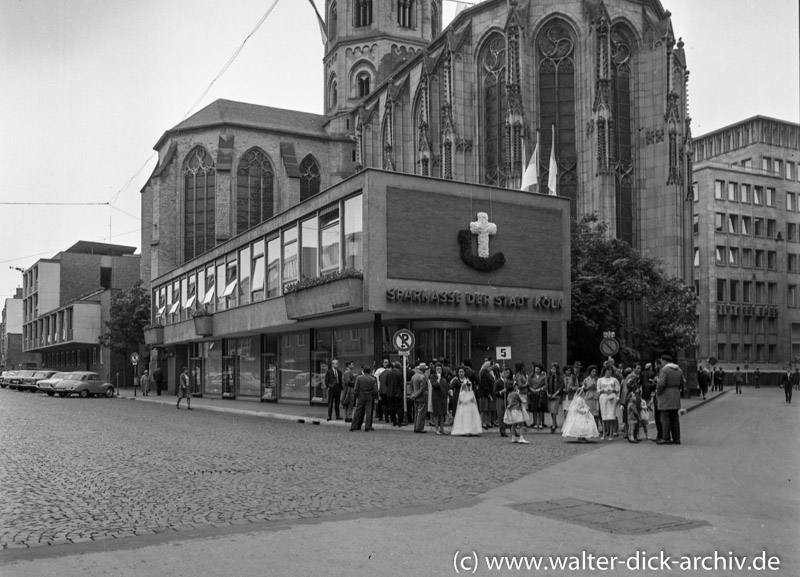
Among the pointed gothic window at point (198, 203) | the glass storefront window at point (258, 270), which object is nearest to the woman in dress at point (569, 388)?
the glass storefront window at point (258, 270)

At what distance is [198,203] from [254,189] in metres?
4.79

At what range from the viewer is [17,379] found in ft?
194

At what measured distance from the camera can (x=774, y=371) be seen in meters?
75.3

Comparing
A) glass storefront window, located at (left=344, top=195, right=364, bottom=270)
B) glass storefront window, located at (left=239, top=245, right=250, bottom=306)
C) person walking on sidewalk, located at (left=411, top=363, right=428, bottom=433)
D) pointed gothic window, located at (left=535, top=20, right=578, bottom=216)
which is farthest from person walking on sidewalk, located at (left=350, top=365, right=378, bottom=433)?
pointed gothic window, located at (left=535, top=20, right=578, bottom=216)

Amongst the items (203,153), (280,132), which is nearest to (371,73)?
(280,132)

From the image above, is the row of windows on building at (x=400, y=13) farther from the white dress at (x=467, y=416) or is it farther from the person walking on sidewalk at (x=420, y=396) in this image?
the white dress at (x=467, y=416)

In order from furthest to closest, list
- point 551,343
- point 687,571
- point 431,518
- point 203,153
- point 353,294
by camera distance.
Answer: point 203,153, point 551,343, point 353,294, point 431,518, point 687,571

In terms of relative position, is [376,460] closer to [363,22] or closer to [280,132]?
[280,132]

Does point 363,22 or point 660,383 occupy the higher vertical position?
point 363,22

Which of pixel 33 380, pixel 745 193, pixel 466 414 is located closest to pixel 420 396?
pixel 466 414

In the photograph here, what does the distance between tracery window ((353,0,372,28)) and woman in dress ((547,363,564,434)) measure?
225 feet

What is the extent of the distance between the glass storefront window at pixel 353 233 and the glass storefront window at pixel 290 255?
16.9 ft

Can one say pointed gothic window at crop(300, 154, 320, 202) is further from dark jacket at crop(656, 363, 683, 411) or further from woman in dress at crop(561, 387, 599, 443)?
dark jacket at crop(656, 363, 683, 411)

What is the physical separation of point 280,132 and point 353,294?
4910 centimetres
